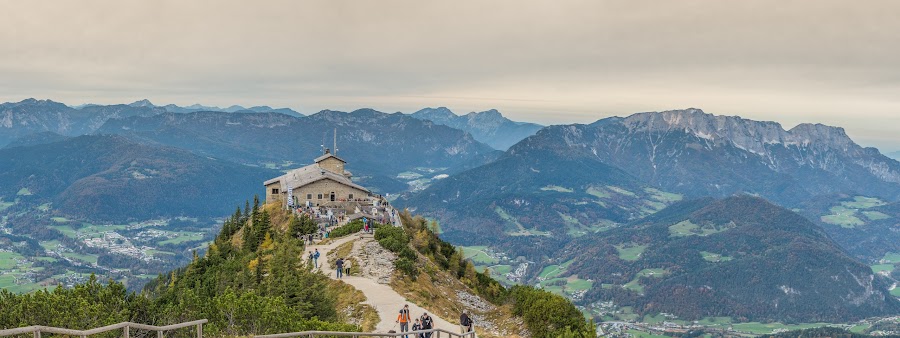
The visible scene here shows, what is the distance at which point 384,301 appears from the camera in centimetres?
3909

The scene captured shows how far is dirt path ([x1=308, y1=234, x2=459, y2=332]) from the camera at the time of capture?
34.3 meters

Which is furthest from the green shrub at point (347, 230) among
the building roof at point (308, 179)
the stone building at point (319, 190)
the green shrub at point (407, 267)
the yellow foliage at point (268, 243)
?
the building roof at point (308, 179)

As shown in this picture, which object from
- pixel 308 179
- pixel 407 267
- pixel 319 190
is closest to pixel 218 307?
pixel 407 267

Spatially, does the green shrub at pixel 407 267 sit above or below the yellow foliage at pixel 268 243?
above

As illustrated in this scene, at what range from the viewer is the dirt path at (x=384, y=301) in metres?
34.3

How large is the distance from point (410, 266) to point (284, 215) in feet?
113

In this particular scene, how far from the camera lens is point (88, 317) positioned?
24.0 meters

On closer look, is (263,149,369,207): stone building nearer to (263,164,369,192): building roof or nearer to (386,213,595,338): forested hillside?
(263,164,369,192): building roof

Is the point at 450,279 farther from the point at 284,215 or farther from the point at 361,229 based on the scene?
the point at 284,215

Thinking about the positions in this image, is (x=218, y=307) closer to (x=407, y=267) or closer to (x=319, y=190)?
(x=407, y=267)

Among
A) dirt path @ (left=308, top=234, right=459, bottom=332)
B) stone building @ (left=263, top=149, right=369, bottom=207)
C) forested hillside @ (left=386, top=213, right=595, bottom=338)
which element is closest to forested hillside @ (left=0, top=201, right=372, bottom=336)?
dirt path @ (left=308, top=234, right=459, bottom=332)

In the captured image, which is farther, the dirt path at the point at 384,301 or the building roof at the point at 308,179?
the building roof at the point at 308,179

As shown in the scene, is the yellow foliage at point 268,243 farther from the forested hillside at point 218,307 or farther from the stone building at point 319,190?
the stone building at point 319,190

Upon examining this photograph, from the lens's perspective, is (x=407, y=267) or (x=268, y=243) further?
(x=268, y=243)
